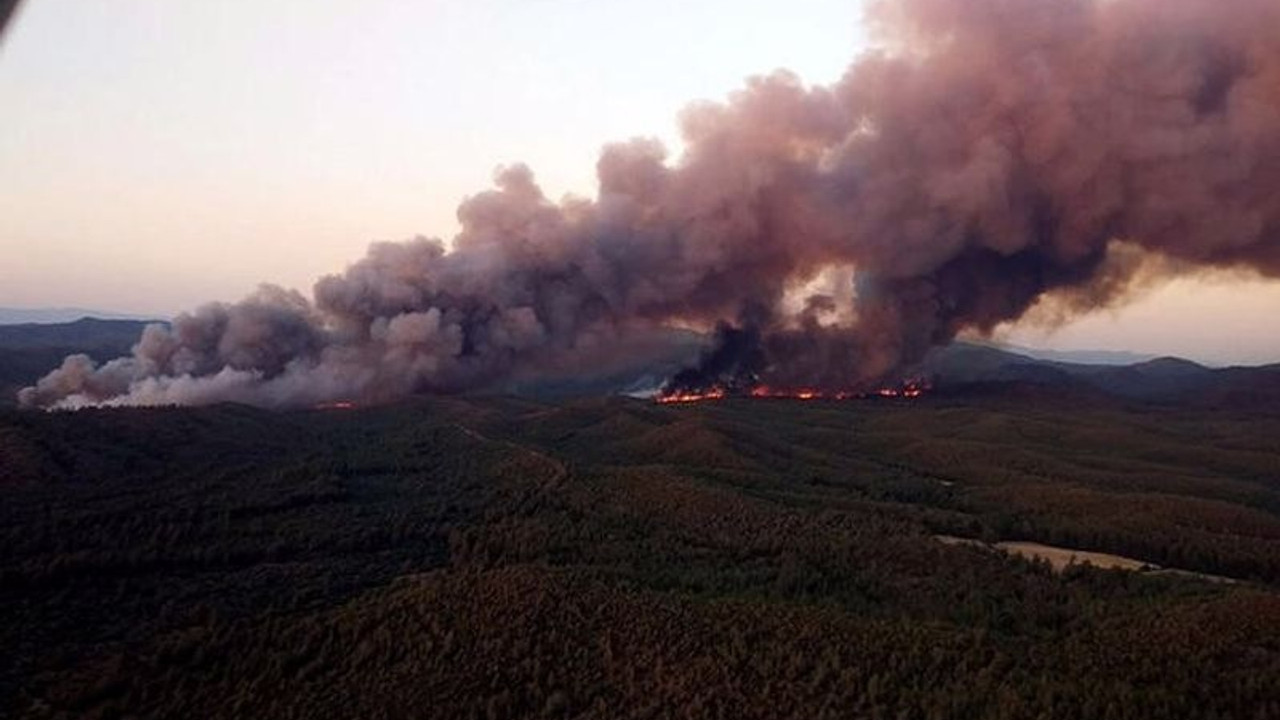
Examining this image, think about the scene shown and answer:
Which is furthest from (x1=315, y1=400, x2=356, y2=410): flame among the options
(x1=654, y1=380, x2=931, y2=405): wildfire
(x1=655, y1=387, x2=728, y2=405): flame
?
(x1=655, y1=387, x2=728, y2=405): flame

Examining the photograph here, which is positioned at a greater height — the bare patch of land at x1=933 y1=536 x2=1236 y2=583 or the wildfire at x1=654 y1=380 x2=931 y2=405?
the wildfire at x1=654 y1=380 x2=931 y2=405

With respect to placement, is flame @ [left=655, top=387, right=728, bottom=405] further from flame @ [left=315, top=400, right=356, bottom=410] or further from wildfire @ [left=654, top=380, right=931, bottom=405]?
flame @ [left=315, top=400, right=356, bottom=410]

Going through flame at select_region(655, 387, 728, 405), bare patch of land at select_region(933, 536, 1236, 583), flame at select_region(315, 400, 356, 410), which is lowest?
bare patch of land at select_region(933, 536, 1236, 583)

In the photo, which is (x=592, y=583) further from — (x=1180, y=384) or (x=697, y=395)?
(x=1180, y=384)

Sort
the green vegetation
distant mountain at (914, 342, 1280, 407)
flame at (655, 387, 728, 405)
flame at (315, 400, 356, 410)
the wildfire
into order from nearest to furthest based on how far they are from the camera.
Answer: the green vegetation → flame at (315, 400, 356, 410) → flame at (655, 387, 728, 405) → the wildfire → distant mountain at (914, 342, 1280, 407)

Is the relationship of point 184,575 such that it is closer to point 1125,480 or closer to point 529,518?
point 529,518

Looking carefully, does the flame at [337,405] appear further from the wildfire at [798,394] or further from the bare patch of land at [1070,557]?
the bare patch of land at [1070,557]

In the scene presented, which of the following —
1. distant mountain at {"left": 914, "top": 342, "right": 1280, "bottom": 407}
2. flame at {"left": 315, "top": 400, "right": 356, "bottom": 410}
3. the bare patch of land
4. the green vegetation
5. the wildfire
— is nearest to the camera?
the green vegetation

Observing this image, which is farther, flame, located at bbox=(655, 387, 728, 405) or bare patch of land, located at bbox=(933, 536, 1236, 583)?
flame, located at bbox=(655, 387, 728, 405)
